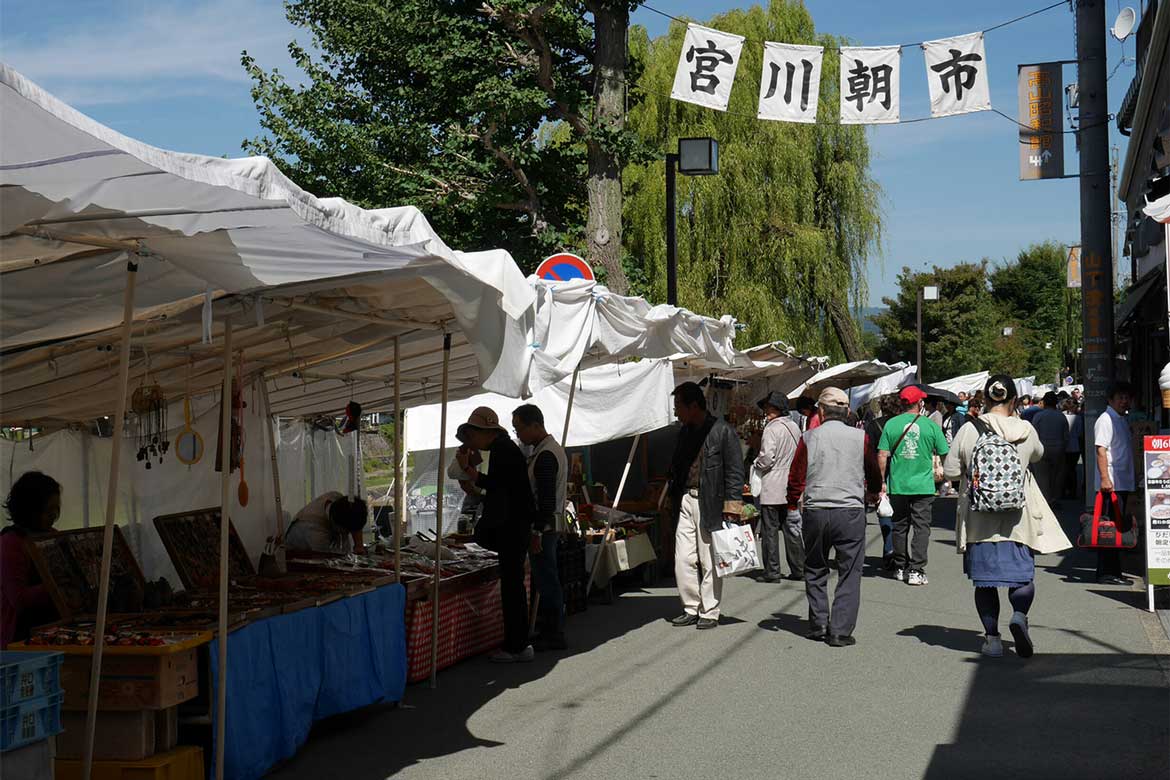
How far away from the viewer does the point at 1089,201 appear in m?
15.6

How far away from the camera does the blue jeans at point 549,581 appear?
31.6 feet

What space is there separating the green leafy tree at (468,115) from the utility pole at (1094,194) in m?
5.96

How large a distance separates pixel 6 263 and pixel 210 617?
7.16 feet

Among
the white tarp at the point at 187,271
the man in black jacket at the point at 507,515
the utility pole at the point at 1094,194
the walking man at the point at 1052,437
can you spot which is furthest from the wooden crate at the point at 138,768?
the walking man at the point at 1052,437

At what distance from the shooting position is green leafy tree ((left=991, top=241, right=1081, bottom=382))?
75.2m

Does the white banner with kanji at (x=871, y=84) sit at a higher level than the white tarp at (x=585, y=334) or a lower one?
higher

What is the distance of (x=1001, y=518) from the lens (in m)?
8.53

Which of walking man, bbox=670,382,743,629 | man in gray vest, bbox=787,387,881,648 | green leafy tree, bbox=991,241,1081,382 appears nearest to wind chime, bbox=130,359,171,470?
walking man, bbox=670,382,743,629

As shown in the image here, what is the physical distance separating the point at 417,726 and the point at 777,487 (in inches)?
262

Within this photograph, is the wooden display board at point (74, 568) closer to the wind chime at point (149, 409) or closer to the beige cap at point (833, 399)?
the wind chime at point (149, 409)

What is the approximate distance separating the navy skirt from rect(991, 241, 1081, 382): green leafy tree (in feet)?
223

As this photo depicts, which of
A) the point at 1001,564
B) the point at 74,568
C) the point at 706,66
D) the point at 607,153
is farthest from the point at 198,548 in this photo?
the point at 607,153

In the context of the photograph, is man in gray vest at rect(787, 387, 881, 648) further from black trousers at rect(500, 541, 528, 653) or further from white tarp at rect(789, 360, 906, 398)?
white tarp at rect(789, 360, 906, 398)

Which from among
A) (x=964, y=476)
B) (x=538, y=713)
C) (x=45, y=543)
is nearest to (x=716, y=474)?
(x=964, y=476)
